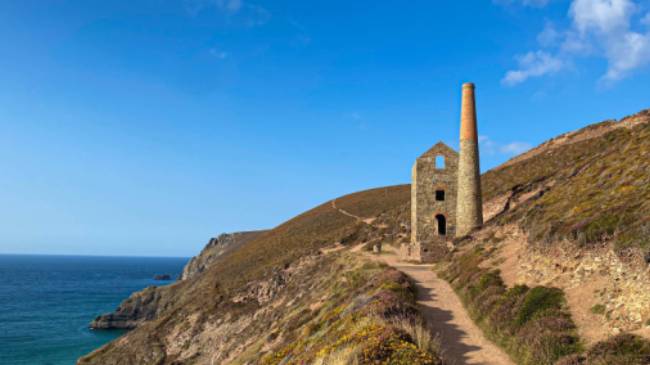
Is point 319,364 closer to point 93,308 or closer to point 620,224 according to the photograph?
point 620,224

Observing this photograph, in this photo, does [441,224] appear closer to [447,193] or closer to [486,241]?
[447,193]

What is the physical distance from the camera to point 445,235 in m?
34.8

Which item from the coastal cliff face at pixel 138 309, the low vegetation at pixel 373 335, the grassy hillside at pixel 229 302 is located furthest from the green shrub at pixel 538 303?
the coastal cliff face at pixel 138 309

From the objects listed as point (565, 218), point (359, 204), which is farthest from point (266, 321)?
point (359, 204)

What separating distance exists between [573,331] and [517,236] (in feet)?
45.0

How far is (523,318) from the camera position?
12.8 m

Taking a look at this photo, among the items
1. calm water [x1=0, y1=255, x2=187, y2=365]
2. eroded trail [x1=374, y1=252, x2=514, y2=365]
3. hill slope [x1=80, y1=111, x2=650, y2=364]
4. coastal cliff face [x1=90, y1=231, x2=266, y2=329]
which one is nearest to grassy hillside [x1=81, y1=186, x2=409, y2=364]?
hill slope [x1=80, y1=111, x2=650, y2=364]

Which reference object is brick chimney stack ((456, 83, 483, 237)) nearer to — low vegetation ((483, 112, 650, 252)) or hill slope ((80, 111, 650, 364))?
hill slope ((80, 111, 650, 364))

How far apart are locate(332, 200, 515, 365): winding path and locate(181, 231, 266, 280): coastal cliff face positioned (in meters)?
88.0

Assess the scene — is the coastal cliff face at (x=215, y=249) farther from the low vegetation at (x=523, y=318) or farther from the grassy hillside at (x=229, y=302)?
the low vegetation at (x=523, y=318)

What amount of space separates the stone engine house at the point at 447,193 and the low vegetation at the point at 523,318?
14.6 metres

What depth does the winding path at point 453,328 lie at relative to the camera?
36.8 feet

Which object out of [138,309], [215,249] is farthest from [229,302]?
[215,249]

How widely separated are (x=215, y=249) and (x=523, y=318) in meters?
108
